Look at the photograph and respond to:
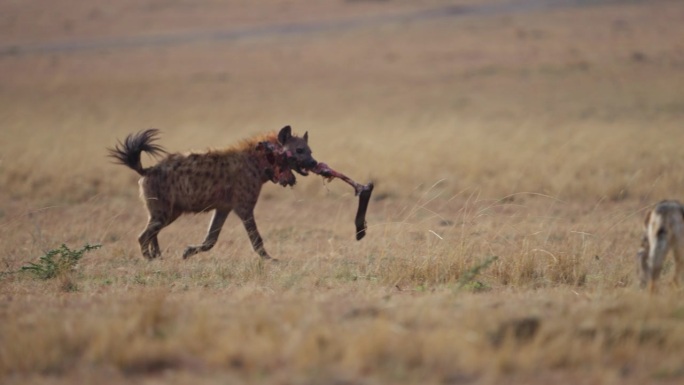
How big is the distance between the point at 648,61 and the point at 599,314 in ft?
89.5

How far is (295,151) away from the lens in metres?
9.71

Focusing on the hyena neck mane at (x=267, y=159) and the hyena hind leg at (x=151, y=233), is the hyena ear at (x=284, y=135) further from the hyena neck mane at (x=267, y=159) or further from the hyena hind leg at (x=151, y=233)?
the hyena hind leg at (x=151, y=233)

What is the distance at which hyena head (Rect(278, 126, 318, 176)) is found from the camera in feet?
31.8

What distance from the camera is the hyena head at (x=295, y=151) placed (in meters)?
9.69

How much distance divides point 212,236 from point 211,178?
568 millimetres

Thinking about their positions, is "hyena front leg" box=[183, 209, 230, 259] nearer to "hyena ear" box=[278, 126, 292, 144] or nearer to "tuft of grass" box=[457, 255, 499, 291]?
"hyena ear" box=[278, 126, 292, 144]

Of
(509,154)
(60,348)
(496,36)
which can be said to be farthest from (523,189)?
(496,36)

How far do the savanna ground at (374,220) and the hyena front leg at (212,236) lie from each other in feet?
0.29

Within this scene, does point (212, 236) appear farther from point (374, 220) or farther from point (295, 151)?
point (374, 220)

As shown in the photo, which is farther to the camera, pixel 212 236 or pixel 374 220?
pixel 374 220

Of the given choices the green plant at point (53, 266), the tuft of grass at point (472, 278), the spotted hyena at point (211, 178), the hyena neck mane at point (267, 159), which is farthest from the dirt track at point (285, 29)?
the tuft of grass at point (472, 278)

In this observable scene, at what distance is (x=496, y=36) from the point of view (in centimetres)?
3984

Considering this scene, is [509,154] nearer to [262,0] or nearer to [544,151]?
[544,151]

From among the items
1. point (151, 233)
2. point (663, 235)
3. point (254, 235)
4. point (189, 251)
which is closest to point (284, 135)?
point (254, 235)
